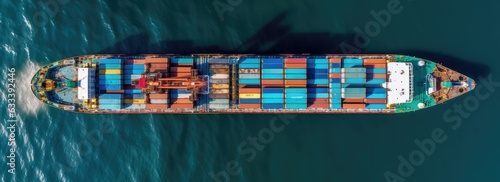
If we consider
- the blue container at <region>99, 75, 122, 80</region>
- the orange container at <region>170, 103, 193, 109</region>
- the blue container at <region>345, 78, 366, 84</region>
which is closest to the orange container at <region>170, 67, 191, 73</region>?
the orange container at <region>170, 103, 193, 109</region>

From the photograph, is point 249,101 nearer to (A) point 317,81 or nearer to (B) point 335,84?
(A) point 317,81

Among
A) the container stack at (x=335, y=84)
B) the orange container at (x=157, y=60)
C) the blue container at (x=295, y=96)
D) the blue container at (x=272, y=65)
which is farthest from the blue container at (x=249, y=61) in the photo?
the container stack at (x=335, y=84)

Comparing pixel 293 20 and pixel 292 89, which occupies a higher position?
pixel 293 20

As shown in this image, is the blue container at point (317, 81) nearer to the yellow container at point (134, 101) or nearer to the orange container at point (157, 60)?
the orange container at point (157, 60)

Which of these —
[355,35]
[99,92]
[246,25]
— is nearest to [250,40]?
[246,25]

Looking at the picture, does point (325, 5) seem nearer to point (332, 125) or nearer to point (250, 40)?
point (250, 40)

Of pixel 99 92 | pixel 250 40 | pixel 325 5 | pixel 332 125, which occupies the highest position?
pixel 325 5

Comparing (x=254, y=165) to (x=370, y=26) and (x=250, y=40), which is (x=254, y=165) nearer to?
(x=250, y=40)
